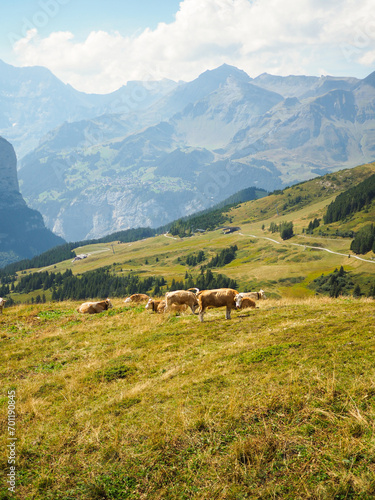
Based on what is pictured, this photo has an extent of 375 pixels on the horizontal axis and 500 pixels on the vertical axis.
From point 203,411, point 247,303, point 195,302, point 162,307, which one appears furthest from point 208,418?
point 162,307

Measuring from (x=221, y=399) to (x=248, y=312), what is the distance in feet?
42.6

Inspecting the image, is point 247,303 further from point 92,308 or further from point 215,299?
point 92,308

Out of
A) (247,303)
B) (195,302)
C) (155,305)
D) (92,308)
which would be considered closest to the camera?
(195,302)

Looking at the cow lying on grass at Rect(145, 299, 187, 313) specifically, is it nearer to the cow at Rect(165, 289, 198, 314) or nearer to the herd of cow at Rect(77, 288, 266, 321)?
the herd of cow at Rect(77, 288, 266, 321)

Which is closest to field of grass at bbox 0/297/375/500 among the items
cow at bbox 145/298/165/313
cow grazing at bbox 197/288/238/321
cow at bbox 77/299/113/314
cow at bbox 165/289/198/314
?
cow grazing at bbox 197/288/238/321

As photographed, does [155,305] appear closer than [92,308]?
Yes

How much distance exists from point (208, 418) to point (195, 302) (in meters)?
16.0

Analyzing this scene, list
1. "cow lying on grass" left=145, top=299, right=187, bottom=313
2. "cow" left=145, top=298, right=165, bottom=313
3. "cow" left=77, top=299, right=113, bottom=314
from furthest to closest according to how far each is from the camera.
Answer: "cow" left=77, top=299, right=113, bottom=314 < "cow" left=145, top=298, right=165, bottom=313 < "cow lying on grass" left=145, top=299, right=187, bottom=313

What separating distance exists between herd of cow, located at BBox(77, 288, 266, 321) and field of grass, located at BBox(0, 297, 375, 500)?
180 inches

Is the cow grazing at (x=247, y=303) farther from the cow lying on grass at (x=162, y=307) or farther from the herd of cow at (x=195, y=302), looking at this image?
the cow lying on grass at (x=162, y=307)

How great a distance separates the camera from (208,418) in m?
8.62

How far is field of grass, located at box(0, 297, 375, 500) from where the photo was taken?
6836 mm

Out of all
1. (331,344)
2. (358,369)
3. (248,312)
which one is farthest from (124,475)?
(248,312)

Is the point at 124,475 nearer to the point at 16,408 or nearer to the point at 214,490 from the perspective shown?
the point at 214,490
